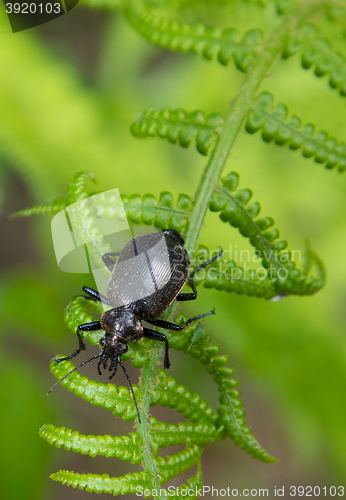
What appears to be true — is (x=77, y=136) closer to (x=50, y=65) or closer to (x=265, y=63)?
(x=50, y=65)

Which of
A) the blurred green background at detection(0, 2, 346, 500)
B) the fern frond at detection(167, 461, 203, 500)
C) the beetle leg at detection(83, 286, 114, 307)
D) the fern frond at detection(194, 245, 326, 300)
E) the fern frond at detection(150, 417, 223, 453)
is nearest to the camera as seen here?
the fern frond at detection(167, 461, 203, 500)

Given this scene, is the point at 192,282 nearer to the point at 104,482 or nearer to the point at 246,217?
the point at 246,217

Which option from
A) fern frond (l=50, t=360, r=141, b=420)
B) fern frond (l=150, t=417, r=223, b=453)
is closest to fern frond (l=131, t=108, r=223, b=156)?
fern frond (l=50, t=360, r=141, b=420)

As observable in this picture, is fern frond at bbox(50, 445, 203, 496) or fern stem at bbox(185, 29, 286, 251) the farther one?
fern stem at bbox(185, 29, 286, 251)

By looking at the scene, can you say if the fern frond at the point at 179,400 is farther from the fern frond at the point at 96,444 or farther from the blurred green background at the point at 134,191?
the blurred green background at the point at 134,191

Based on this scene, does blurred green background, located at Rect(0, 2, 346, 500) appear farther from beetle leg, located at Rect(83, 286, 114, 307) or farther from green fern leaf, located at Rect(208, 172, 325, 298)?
green fern leaf, located at Rect(208, 172, 325, 298)

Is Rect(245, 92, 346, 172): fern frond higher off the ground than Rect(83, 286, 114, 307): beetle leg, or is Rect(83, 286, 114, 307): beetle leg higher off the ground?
Rect(245, 92, 346, 172): fern frond

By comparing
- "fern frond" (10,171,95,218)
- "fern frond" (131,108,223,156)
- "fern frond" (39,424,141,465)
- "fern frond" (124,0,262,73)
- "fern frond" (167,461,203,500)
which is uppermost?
"fern frond" (124,0,262,73)

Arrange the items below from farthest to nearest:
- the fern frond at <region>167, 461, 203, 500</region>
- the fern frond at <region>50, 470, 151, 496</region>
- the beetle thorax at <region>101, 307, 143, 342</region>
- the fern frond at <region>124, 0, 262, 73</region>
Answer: the beetle thorax at <region>101, 307, 143, 342</region> → the fern frond at <region>124, 0, 262, 73</region> → the fern frond at <region>167, 461, 203, 500</region> → the fern frond at <region>50, 470, 151, 496</region>
